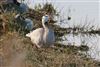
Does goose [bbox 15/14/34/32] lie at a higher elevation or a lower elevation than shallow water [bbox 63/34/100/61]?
higher

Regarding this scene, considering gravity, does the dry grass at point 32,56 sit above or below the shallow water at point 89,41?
above

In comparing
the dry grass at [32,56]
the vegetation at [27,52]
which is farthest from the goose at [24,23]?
the dry grass at [32,56]

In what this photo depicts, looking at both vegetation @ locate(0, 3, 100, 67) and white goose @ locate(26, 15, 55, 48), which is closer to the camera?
vegetation @ locate(0, 3, 100, 67)

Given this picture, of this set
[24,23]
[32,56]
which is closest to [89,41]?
[24,23]

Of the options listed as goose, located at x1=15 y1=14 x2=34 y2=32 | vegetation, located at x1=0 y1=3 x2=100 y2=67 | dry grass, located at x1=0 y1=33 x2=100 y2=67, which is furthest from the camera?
goose, located at x1=15 y1=14 x2=34 y2=32

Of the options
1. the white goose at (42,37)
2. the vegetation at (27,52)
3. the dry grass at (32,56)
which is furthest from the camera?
the white goose at (42,37)

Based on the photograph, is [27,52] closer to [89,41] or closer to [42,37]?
[42,37]

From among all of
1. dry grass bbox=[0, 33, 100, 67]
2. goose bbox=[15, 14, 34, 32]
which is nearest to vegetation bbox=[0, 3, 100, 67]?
dry grass bbox=[0, 33, 100, 67]

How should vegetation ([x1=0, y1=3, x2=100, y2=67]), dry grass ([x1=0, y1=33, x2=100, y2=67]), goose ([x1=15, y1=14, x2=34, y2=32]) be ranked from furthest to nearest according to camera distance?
goose ([x1=15, y1=14, x2=34, y2=32]) → vegetation ([x1=0, y1=3, x2=100, y2=67]) → dry grass ([x1=0, y1=33, x2=100, y2=67])

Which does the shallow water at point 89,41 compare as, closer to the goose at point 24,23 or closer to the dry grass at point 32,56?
the dry grass at point 32,56

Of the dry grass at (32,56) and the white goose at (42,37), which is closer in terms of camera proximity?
the dry grass at (32,56)

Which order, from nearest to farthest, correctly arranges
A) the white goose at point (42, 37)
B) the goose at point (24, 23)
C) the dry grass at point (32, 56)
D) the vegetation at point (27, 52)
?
1. the dry grass at point (32, 56)
2. the vegetation at point (27, 52)
3. the white goose at point (42, 37)
4. the goose at point (24, 23)

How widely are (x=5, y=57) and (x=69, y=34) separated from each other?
403 centimetres

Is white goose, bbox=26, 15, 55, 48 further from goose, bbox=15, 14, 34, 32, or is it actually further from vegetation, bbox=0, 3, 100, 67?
goose, bbox=15, 14, 34, 32
